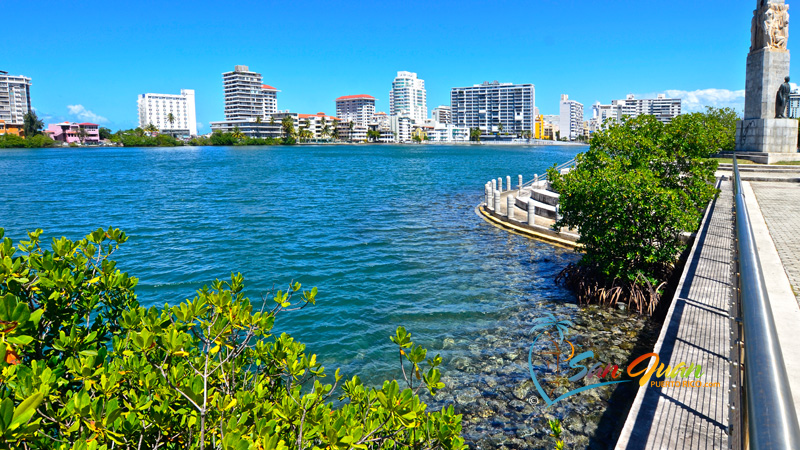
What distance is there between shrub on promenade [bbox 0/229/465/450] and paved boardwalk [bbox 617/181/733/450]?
2.53 meters

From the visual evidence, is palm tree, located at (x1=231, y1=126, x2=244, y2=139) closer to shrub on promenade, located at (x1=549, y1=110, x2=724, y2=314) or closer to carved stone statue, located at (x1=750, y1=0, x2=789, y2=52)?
carved stone statue, located at (x1=750, y1=0, x2=789, y2=52)

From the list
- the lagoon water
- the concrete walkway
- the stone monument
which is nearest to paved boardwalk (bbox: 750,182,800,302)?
the concrete walkway

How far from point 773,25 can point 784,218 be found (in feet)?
71.0

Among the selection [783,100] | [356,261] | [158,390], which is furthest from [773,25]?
[158,390]

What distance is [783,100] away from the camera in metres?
29.9

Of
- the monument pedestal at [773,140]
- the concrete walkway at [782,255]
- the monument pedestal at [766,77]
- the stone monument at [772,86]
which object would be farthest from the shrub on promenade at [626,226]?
the monument pedestal at [766,77]

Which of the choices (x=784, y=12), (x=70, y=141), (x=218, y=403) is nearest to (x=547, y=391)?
(x=218, y=403)

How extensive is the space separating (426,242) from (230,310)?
16986 mm

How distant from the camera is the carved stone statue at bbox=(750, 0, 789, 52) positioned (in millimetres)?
29453

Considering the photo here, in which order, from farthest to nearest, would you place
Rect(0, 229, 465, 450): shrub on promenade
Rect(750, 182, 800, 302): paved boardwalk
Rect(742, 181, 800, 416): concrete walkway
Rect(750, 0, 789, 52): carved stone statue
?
Rect(750, 0, 789, 52): carved stone statue
Rect(750, 182, 800, 302): paved boardwalk
Rect(742, 181, 800, 416): concrete walkway
Rect(0, 229, 465, 450): shrub on promenade

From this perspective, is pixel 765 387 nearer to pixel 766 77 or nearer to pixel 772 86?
pixel 766 77

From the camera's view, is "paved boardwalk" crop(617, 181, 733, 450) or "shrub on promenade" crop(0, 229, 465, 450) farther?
"paved boardwalk" crop(617, 181, 733, 450)

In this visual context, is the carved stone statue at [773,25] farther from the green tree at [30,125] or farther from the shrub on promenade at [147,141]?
the green tree at [30,125]

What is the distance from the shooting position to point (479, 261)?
17.2 m
